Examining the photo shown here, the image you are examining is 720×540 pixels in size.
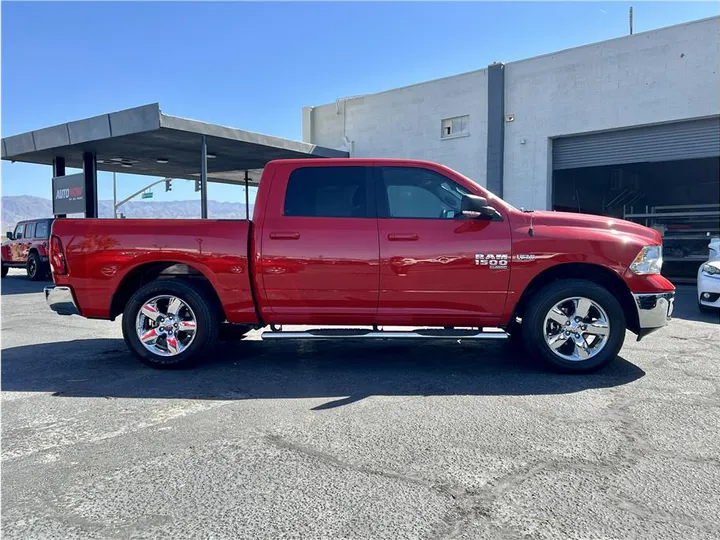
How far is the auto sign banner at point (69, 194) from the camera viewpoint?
17312mm

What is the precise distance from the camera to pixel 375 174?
17.5 feet

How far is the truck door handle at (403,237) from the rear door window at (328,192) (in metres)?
0.35

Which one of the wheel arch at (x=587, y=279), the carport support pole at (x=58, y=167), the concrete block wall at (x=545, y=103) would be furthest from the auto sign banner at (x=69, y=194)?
the wheel arch at (x=587, y=279)

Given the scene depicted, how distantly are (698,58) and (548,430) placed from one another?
13.9 m

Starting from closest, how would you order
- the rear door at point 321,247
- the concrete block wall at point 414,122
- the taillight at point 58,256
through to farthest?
the rear door at point 321,247, the taillight at point 58,256, the concrete block wall at point 414,122

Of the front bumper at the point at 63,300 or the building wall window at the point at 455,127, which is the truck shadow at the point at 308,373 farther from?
the building wall window at the point at 455,127

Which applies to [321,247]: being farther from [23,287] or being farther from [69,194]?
[69,194]

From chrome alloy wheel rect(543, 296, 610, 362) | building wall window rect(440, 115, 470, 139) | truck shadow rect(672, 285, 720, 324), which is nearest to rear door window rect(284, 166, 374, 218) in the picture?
chrome alloy wheel rect(543, 296, 610, 362)

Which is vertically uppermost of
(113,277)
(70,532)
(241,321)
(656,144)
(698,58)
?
(698,58)

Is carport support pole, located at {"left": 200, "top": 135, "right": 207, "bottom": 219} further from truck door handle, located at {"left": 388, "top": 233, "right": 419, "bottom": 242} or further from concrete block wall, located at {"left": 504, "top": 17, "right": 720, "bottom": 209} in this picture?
truck door handle, located at {"left": 388, "top": 233, "right": 419, "bottom": 242}

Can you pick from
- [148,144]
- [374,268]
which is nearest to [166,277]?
[374,268]

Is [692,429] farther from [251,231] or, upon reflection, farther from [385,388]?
[251,231]

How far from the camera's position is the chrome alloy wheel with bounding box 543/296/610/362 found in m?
5.05

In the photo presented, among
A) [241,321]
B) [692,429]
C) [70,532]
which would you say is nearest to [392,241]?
[241,321]
